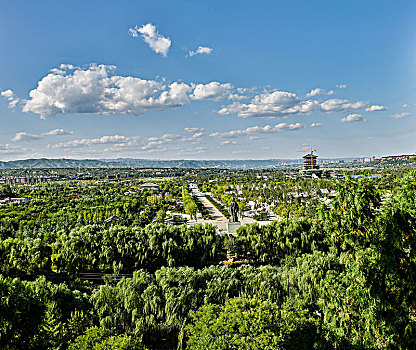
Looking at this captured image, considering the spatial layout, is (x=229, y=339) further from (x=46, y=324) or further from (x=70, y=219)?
(x=70, y=219)

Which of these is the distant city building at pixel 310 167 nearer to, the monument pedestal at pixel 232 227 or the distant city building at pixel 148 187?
the distant city building at pixel 148 187

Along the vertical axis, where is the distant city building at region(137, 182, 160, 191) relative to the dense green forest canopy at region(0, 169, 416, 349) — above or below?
below

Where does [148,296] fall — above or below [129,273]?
above

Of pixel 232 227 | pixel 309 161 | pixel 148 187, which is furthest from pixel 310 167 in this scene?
pixel 232 227

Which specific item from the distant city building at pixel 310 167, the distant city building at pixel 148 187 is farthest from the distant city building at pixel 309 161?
the distant city building at pixel 148 187

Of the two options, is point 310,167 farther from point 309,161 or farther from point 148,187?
point 148,187

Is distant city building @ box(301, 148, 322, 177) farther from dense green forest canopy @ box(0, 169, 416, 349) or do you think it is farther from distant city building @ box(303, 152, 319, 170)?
dense green forest canopy @ box(0, 169, 416, 349)

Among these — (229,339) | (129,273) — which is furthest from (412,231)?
(129,273)

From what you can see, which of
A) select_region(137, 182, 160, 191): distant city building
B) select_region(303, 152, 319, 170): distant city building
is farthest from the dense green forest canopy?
select_region(303, 152, 319, 170): distant city building
